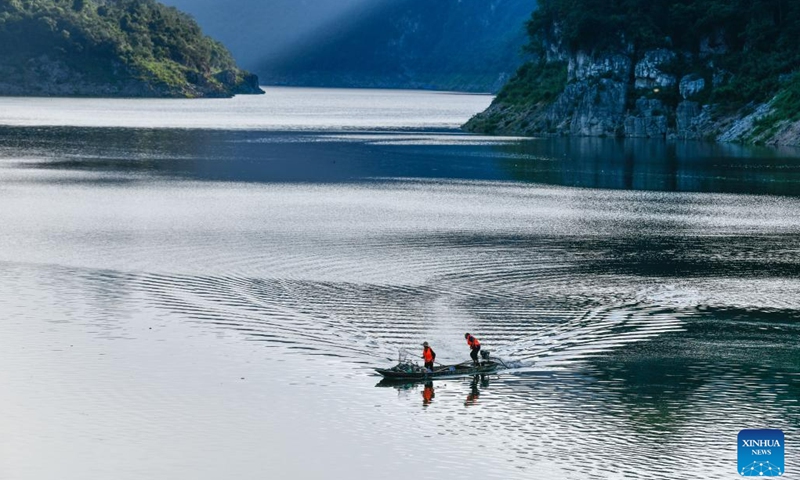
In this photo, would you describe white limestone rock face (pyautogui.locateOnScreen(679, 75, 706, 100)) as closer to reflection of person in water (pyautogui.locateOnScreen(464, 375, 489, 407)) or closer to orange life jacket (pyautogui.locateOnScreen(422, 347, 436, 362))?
reflection of person in water (pyautogui.locateOnScreen(464, 375, 489, 407))

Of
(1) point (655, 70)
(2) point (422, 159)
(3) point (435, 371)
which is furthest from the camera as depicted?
(1) point (655, 70)

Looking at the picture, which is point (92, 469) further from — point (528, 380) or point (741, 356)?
point (741, 356)

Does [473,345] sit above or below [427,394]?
above

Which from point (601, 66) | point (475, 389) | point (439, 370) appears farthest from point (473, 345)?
point (601, 66)

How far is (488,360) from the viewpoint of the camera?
4203 cm

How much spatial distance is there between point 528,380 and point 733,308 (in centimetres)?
1474

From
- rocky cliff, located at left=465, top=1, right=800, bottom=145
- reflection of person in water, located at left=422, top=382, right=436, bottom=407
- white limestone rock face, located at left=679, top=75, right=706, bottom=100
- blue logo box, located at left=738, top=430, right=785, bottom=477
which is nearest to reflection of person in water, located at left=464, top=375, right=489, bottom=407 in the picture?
reflection of person in water, located at left=422, top=382, right=436, bottom=407

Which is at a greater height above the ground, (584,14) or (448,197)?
(584,14)

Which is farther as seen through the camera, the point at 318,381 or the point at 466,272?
the point at 466,272

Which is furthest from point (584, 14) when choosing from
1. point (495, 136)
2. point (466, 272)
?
point (466, 272)

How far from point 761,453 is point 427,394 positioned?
10.8m

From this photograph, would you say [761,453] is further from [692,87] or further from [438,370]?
[692,87]

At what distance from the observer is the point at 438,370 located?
135 ft

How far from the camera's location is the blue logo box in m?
32.5
